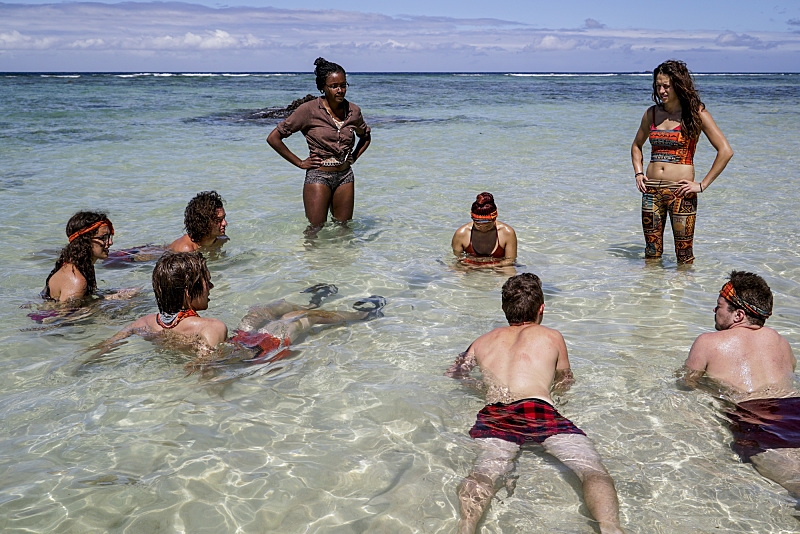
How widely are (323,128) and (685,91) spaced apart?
12.7 ft

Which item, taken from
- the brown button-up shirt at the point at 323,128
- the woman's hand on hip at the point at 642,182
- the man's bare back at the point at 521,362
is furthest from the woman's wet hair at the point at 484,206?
the man's bare back at the point at 521,362

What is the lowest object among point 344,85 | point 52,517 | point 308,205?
point 52,517

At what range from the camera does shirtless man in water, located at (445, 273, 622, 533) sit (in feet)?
9.91

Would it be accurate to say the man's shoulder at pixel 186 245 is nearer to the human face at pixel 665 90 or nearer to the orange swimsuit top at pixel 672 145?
the orange swimsuit top at pixel 672 145

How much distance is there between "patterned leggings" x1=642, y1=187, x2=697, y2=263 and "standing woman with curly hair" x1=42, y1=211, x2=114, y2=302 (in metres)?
5.24

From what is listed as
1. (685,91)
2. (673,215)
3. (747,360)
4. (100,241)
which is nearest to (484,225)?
(673,215)

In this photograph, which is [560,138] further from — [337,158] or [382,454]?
[382,454]

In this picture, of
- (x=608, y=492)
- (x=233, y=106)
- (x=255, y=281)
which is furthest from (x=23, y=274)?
(x=233, y=106)

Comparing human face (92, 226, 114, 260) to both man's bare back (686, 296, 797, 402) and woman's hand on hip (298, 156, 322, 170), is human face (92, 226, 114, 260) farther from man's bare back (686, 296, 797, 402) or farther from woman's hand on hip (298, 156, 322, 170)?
man's bare back (686, 296, 797, 402)

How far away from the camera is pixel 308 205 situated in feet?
24.9

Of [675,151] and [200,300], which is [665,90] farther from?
[200,300]

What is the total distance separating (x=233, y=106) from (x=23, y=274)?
25954 millimetres

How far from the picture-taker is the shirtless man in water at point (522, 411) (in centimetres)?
302

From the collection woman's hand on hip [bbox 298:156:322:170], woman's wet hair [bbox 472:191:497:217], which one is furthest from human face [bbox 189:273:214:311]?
woman's hand on hip [bbox 298:156:322:170]
